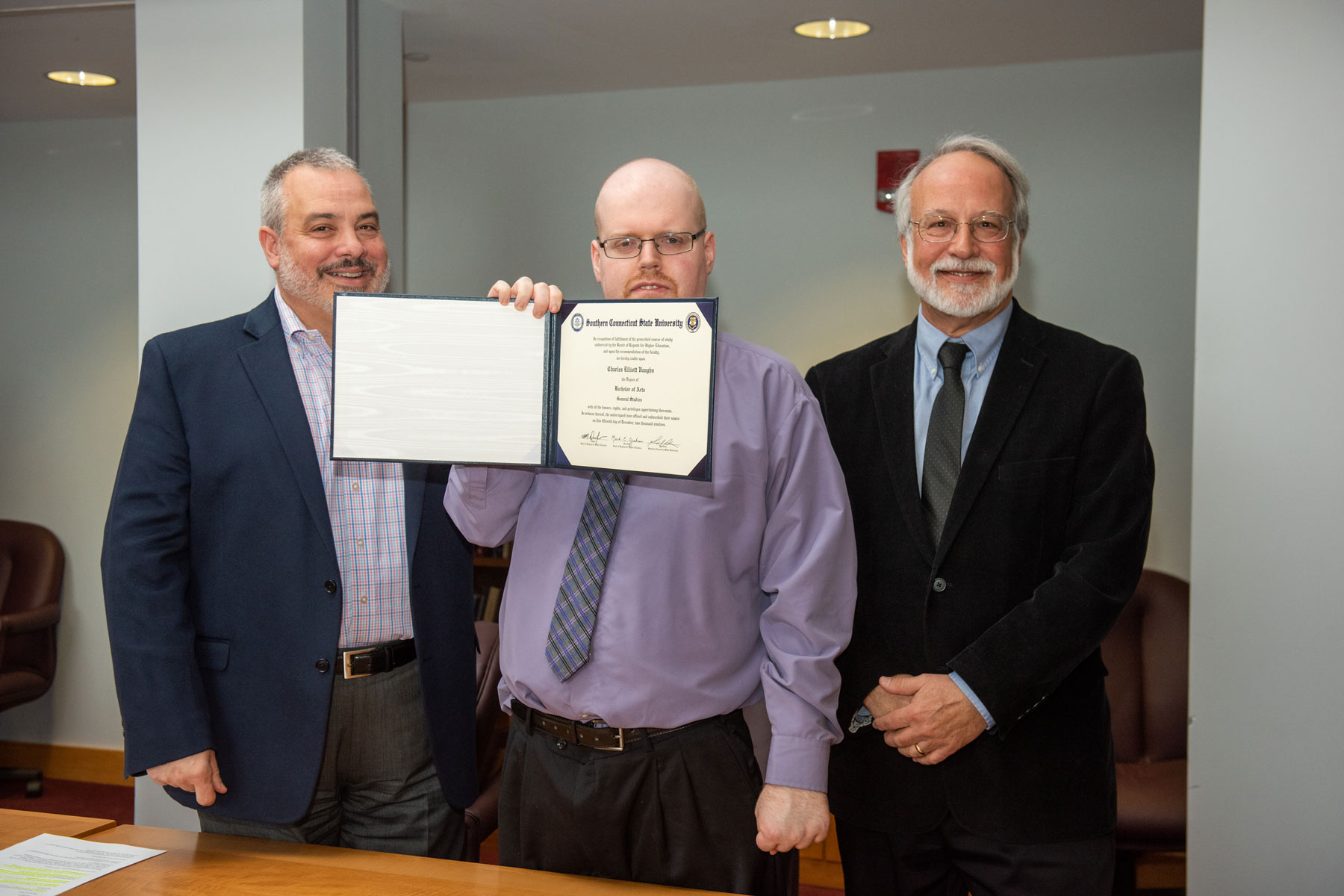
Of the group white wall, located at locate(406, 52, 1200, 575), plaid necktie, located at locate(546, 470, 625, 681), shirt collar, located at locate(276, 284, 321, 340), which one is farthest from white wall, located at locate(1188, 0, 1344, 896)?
shirt collar, located at locate(276, 284, 321, 340)

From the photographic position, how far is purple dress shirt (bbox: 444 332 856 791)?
63.1 inches

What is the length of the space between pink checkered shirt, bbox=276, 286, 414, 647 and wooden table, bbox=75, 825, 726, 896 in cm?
43

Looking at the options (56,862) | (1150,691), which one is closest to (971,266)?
(56,862)

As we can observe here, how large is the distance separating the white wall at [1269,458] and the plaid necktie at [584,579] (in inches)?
61.4

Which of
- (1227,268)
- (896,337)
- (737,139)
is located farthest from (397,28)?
(1227,268)

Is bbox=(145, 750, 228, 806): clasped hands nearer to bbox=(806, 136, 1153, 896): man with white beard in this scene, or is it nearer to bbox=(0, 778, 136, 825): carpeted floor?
bbox=(806, 136, 1153, 896): man with white beard

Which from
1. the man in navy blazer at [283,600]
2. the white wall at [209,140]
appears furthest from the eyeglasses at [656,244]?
the white wall at [209,140]

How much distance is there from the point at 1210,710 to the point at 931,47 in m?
2.68

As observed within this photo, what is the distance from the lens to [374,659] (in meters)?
2.01

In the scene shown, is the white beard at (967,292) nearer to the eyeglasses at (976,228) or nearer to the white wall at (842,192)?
the eyeglasses at (976,228)

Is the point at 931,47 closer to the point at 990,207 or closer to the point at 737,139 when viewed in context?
the point at 737,139

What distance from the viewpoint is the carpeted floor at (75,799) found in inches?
178

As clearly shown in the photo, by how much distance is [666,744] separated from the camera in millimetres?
1646

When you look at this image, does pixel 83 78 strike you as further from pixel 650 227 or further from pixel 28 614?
pixel 650 227
